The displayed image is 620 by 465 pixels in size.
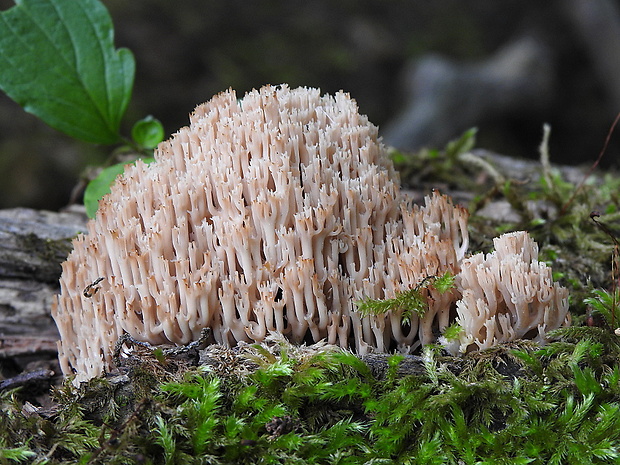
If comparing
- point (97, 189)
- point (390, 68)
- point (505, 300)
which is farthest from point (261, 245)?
point (390, 68)

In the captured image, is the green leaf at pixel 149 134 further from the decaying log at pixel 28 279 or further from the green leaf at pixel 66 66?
the decaying log at pixel 28 279

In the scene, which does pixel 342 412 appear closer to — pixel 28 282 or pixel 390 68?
pixel 28 282

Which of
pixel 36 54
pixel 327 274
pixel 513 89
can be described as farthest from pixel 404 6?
pixel 327 274

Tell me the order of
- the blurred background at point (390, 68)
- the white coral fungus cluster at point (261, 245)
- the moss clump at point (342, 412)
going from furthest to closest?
the blurred background at point (390, 68)
the white coral fungus cluster at point (261, 245)
the moss clump at point (342, 412)

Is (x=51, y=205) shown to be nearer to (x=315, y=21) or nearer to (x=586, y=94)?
(x=315, y=21)

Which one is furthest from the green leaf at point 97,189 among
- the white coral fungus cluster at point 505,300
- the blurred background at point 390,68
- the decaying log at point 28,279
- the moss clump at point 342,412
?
the blurred background at point 390,68

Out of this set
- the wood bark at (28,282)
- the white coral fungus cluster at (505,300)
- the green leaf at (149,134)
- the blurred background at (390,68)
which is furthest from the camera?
the blurred background at (390,68)
